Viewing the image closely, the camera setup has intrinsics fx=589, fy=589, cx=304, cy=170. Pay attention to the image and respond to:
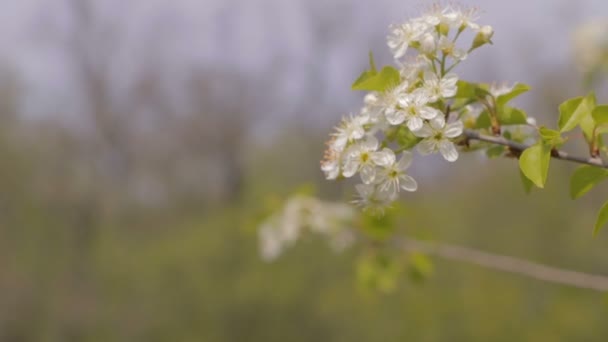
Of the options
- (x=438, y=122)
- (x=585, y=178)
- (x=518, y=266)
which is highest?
(x=438, y=122)

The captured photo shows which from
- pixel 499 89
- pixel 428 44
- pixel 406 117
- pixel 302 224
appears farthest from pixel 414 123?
pixel 302 224

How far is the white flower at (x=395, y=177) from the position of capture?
0.76 m

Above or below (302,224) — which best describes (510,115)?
above

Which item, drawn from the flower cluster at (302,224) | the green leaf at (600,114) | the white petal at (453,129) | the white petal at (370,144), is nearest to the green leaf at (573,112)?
the green leaf at (600,114)

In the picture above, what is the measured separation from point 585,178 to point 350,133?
0.31 metres

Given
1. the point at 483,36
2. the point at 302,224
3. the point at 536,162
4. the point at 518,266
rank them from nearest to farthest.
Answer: the point at 536,162 → the point at 483,36 → the point at 518,266 → the point at 302,224

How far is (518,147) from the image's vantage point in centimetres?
77

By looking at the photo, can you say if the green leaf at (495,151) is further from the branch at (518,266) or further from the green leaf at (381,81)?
the branch at (518,266)

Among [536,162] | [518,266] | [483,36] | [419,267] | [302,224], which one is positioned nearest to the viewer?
[536,162]

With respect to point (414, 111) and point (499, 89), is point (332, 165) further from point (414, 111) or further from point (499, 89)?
point (499, 89)

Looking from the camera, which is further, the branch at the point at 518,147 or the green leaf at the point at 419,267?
the green leaf at the point at 419,267

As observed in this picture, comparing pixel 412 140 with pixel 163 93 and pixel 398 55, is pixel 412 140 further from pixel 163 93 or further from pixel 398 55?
pixel 163 93

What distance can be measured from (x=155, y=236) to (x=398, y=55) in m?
10.4

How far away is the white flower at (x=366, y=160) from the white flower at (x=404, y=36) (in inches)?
5.3
